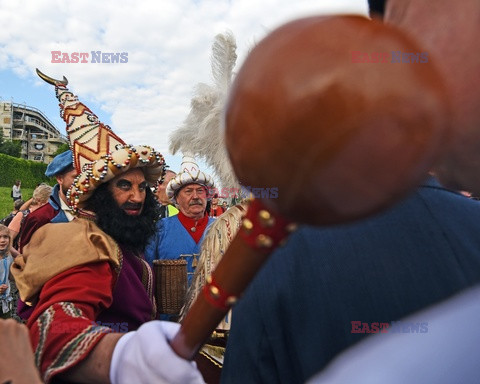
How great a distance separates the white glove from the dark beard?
170cm

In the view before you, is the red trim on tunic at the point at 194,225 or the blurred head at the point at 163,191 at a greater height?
the blurred head at the point at 163,191

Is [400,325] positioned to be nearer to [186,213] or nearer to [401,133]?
[401,133]

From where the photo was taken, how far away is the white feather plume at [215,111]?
141 inches

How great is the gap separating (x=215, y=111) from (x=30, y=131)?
238 feet

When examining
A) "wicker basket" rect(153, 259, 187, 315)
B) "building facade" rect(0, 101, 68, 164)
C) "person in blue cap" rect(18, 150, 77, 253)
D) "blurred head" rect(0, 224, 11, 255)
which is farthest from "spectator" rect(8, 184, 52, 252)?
Result: "building facade" rect(0, 101, 68, 164)

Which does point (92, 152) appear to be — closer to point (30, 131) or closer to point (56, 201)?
point (56, 201)

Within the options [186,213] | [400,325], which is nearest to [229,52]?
[186,213]

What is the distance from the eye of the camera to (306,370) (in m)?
0.79

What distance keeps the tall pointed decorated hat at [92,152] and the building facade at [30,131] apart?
216 feet

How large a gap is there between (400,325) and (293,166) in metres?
0.29

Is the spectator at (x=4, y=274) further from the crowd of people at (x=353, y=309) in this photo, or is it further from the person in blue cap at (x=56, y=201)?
the crowd of people at (x=353, y=309)

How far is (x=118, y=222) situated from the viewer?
2.87m

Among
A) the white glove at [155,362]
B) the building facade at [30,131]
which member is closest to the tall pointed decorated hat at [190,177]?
the white glove at [155,362]

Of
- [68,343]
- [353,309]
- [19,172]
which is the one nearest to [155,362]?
[353,309]
